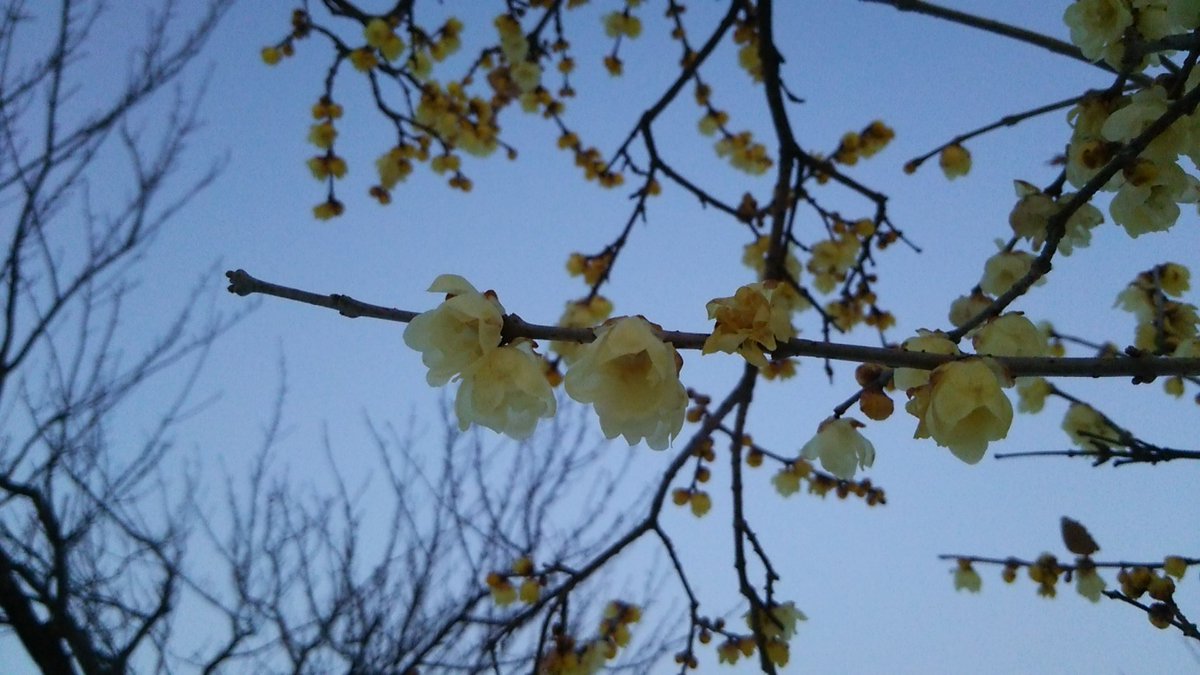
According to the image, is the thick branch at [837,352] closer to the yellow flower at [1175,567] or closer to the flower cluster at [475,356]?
the flower cluster at [475,356]

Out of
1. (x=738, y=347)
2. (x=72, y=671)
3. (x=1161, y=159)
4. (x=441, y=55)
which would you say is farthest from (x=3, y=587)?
(x=1161, y=159)

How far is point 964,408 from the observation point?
92 centimetres

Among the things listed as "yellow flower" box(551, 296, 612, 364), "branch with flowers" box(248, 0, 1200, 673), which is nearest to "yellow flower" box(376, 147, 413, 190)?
"branch with flowers" box(248, 0, 1200, 673)

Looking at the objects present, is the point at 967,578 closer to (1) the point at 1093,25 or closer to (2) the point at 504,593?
(2) the point at 504,593

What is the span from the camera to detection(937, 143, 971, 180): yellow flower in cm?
251

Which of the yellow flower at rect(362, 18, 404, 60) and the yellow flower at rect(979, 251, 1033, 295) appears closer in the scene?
the yellow flower at rect(979, 251, 1033, 295)

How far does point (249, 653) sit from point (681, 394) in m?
4.29

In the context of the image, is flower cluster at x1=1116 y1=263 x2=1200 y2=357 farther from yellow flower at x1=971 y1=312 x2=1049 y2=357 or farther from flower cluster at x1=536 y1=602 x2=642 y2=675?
flower cluster at x1=536 y1=602 x2=642 y2=675

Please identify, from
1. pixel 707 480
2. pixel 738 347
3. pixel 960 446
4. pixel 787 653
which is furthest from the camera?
pixel 707 480

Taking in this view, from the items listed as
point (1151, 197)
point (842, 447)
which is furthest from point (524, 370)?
point (1151, 197)

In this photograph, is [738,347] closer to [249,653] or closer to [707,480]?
[707,480]

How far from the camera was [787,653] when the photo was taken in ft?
8.66

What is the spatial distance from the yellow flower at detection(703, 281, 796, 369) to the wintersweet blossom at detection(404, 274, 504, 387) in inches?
11.0

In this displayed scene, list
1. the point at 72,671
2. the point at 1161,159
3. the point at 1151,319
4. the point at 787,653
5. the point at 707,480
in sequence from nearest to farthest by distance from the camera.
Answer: the point at 1161,159
the point at 1151,319
the point at 787,653
the point at 707,480
the point at 72,671
